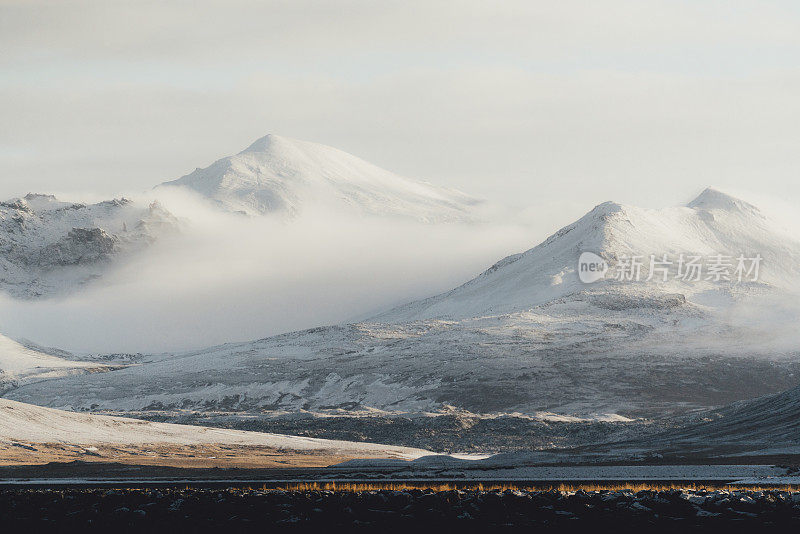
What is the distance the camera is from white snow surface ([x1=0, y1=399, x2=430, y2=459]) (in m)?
104

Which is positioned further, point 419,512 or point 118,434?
point 118,434

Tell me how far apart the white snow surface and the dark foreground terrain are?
189ft

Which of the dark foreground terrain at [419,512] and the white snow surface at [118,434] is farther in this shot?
the white snow surface at [118,434]

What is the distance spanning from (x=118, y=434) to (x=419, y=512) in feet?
251

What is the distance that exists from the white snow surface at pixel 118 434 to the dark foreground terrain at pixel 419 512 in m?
57.5

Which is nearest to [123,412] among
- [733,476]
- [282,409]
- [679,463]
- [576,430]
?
[282,409]

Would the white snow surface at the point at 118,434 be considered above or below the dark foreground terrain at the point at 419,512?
below

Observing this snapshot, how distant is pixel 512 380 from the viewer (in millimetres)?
196250

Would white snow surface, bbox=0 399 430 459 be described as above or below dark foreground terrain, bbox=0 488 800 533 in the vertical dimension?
below

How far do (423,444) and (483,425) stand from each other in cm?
1569

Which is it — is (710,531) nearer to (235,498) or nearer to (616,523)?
(616,523)

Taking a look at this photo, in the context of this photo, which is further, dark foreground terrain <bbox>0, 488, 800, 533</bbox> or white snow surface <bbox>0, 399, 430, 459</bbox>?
white snow surface <bbox>0, 399, 430, 459</bbox>

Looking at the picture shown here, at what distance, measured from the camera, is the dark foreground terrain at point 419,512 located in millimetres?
39094

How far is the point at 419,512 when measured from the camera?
4225 centimetres
